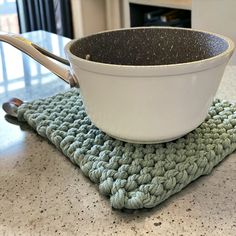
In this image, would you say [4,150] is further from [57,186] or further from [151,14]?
[151,14]

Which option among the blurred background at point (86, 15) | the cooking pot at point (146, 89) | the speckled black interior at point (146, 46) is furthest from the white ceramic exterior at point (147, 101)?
the blurred background at point (86, 15)

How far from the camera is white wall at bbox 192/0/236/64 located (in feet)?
6.14

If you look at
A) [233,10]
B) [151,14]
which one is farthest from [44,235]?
[151,14]

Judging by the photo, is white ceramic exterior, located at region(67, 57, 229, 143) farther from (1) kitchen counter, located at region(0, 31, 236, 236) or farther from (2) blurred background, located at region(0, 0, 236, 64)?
(2) blurred background, located at region(0, 0, 236, 64)

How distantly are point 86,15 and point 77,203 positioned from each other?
7.64 feet

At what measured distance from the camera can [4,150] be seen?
0.61 metres

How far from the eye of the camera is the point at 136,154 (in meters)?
0.52

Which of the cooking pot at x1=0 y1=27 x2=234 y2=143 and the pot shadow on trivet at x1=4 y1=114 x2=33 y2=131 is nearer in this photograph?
the cooking pot at x1=0 y1=27 x2=234 y2=143

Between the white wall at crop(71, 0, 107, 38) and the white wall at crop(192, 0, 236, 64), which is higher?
the white wall at crop(192, 0, 236, 64)

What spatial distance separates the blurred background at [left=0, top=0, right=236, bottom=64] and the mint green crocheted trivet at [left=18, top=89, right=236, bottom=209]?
1.65 meters

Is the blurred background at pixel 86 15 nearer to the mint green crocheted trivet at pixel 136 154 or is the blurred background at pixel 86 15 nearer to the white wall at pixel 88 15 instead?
the white wall at pixel 88 15

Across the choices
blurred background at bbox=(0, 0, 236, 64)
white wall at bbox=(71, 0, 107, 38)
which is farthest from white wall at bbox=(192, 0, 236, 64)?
white wall at bbox=(71, 0, 107, 38)

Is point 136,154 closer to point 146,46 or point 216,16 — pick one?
point 146,46

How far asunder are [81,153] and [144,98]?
13 cm
